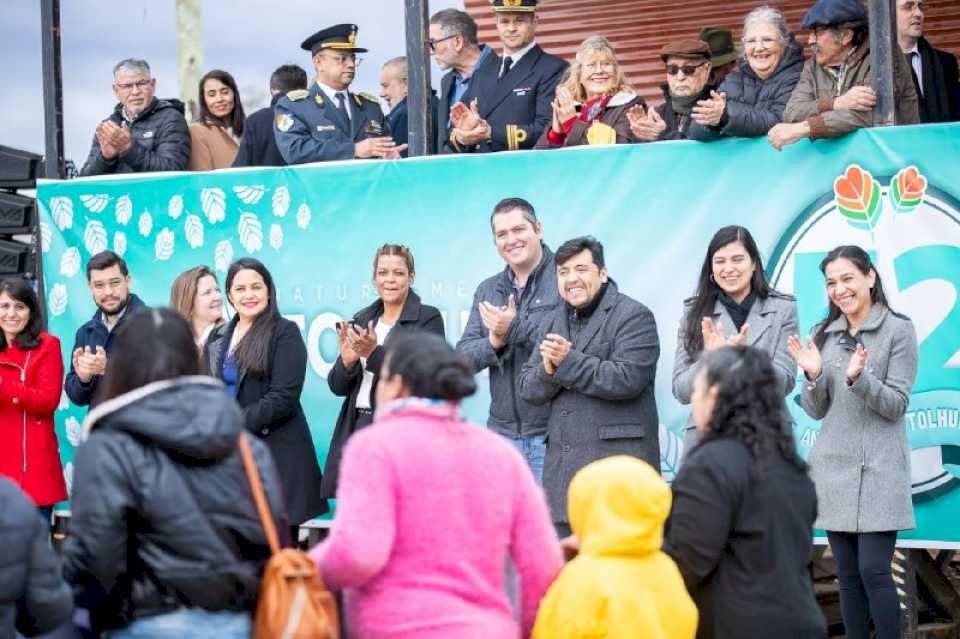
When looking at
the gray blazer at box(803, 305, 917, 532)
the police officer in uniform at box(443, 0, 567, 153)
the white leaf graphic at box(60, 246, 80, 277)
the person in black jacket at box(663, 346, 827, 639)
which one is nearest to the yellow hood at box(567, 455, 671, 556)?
the person in black jacket at box(663, 346, 827, 639)

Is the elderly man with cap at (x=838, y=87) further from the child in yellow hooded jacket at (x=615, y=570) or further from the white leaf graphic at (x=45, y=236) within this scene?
the white leaf graphic at (x=45, y=236)

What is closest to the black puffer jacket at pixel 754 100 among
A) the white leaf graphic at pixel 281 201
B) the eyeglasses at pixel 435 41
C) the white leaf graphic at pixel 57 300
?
the eyeglasses at pixel 435 41

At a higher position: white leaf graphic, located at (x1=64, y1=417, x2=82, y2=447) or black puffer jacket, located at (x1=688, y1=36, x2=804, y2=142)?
black puffer jacket, located at (x1=688, y1=36, x2=804, y2=142)

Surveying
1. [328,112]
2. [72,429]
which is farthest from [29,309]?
[328,112]

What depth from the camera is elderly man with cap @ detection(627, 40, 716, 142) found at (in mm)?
6754

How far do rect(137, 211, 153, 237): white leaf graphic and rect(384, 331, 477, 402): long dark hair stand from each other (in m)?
4.66

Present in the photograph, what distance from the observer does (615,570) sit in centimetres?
374

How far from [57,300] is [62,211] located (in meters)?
0.51

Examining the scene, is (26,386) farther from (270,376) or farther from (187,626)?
(187,626)

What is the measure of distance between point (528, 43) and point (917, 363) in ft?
9.65

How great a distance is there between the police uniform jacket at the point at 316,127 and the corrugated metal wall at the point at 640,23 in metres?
4.08

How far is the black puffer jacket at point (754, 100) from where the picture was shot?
6.46 m

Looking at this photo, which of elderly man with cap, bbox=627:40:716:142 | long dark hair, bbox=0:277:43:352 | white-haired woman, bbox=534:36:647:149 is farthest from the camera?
long dark hair, bbox=0:277:43:352

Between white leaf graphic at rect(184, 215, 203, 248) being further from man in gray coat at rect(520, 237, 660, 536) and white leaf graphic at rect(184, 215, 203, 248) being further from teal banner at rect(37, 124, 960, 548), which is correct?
man in gray coat at rect(520, 237, 660, 536)
